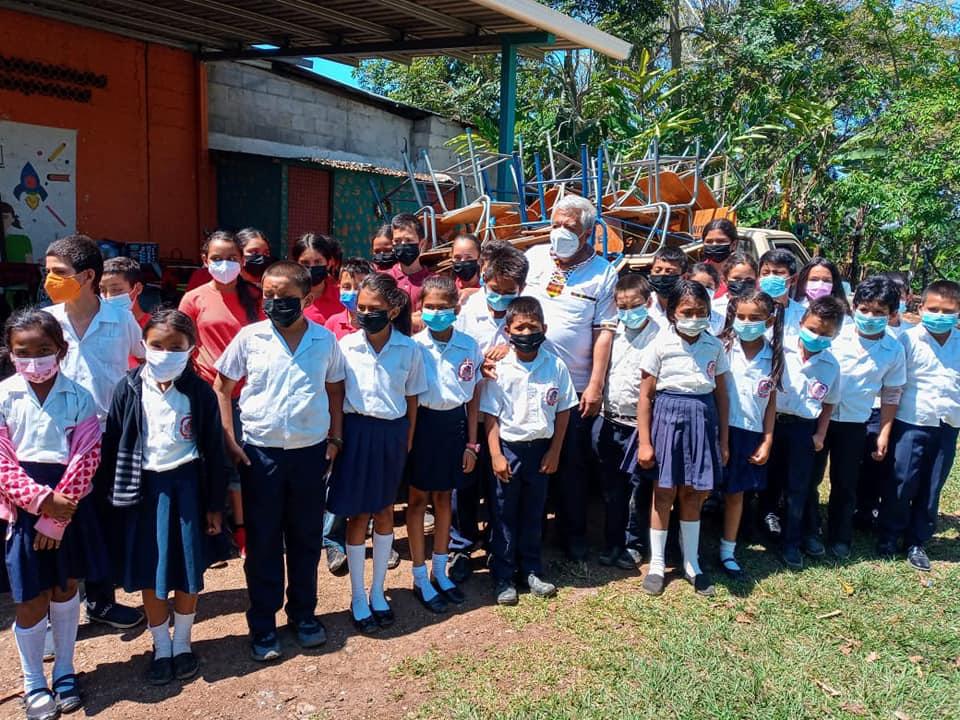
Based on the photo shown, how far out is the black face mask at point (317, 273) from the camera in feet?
14.2

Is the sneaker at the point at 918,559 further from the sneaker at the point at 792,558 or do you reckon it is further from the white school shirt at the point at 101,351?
the white school shirt at the point at 101,351

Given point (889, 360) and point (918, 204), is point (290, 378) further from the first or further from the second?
point (918, 204)

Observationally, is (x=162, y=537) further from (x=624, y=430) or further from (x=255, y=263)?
(x=624, y=430)

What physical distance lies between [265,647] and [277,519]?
557 mm

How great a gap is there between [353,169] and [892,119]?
7.88 meters

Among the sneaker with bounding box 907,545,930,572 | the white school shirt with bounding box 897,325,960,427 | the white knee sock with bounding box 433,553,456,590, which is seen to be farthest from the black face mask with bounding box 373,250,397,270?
the sneaker with bounding box 907,545,930,572

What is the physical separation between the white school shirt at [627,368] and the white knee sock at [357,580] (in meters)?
1.64

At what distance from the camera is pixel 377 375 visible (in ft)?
11.6

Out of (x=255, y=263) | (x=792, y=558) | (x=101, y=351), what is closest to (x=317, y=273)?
(x=255, y=263)

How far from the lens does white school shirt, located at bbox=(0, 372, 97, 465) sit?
294 cm

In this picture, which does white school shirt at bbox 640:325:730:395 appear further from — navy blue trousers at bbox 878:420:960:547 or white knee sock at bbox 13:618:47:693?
white knee sock at bbox 13:618:47:693

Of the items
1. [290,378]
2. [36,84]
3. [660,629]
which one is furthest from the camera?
[36,84]

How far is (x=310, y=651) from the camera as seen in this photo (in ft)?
11.2

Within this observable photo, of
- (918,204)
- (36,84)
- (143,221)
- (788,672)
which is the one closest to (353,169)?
(143,221)
